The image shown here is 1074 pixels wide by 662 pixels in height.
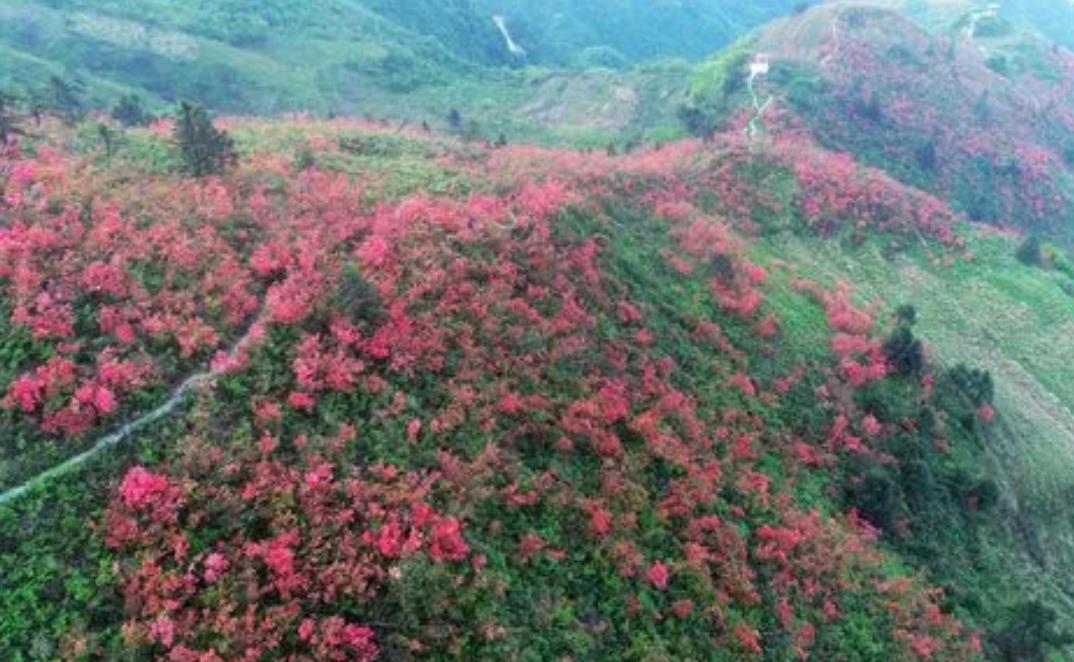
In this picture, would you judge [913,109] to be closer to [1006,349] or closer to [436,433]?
[1006,349]

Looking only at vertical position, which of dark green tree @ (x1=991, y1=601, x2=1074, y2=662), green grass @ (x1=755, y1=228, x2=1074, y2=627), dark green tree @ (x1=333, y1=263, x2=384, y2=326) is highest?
dark green tree @ (x1=333, y1=263, x2=384, y2=326)

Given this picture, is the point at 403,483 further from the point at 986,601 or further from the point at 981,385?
the point at 981,385

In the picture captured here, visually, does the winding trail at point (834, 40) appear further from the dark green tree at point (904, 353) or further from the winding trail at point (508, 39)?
the winding trail at point (508, 39)

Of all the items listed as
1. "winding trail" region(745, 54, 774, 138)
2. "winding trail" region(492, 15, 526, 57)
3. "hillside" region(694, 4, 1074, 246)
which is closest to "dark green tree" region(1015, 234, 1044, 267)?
"hillside" region(694, 4, 1074, 246)

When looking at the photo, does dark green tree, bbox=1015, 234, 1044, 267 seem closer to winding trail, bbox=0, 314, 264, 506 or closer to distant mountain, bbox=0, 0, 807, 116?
winding trail, bbox=0, 314, 264, 506

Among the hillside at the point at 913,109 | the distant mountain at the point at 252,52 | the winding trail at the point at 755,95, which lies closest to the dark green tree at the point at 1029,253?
the hillside at the point at 913,109

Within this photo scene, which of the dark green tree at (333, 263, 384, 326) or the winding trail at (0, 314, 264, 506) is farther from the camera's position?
the dark green tree at (333, 263, 384, 326)

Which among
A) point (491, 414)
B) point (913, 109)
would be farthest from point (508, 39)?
point (491, 414)
